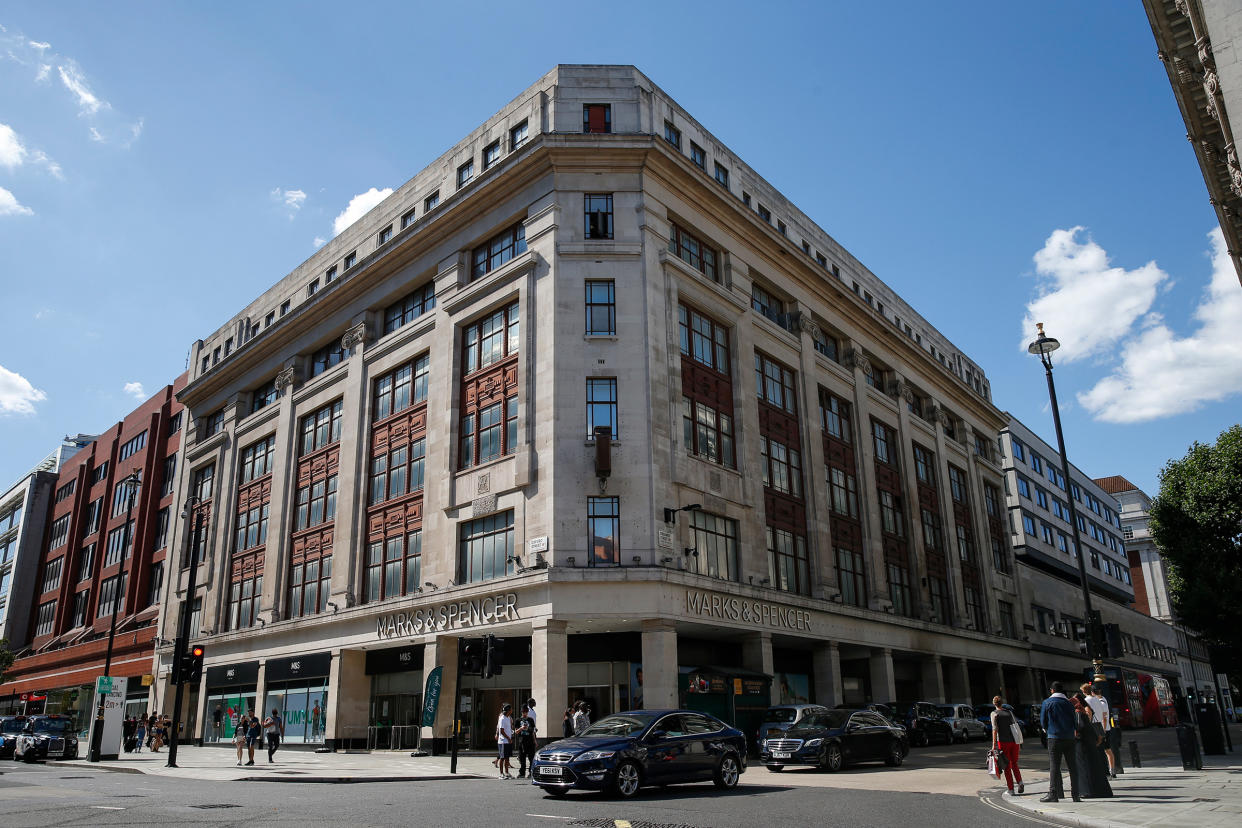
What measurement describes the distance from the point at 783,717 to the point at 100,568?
202 ft

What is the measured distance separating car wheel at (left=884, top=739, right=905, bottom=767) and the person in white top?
5995 millimetres

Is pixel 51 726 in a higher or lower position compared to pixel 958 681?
lower

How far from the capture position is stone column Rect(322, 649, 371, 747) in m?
35.9

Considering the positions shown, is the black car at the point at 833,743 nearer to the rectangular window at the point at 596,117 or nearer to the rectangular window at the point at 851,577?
the rectangular window at the point at 851,577

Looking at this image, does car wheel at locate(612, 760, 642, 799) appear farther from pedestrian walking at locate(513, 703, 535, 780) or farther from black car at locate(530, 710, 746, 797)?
pedestrian walking at locate(513, 703, 535, 780)

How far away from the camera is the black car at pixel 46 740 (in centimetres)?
2995

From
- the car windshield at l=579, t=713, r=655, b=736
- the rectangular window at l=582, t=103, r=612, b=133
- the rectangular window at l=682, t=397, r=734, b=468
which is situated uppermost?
the rectangular window at l=582, t=103, r=612, b=133

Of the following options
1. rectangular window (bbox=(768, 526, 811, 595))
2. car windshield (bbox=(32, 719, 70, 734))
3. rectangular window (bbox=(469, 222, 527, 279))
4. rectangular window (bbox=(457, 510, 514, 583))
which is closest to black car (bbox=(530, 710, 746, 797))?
rectangular window (bbox=(457, 510, 514, 583))

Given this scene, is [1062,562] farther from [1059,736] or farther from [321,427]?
[1059,736]

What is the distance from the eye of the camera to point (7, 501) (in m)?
89.0

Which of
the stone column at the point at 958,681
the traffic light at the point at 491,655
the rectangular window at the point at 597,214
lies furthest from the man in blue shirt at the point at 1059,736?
the stone column at the point at 958,681

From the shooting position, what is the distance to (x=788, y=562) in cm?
3678

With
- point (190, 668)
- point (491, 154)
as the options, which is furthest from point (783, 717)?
point (491, 154)

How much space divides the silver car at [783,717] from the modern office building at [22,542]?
80.0 metres
